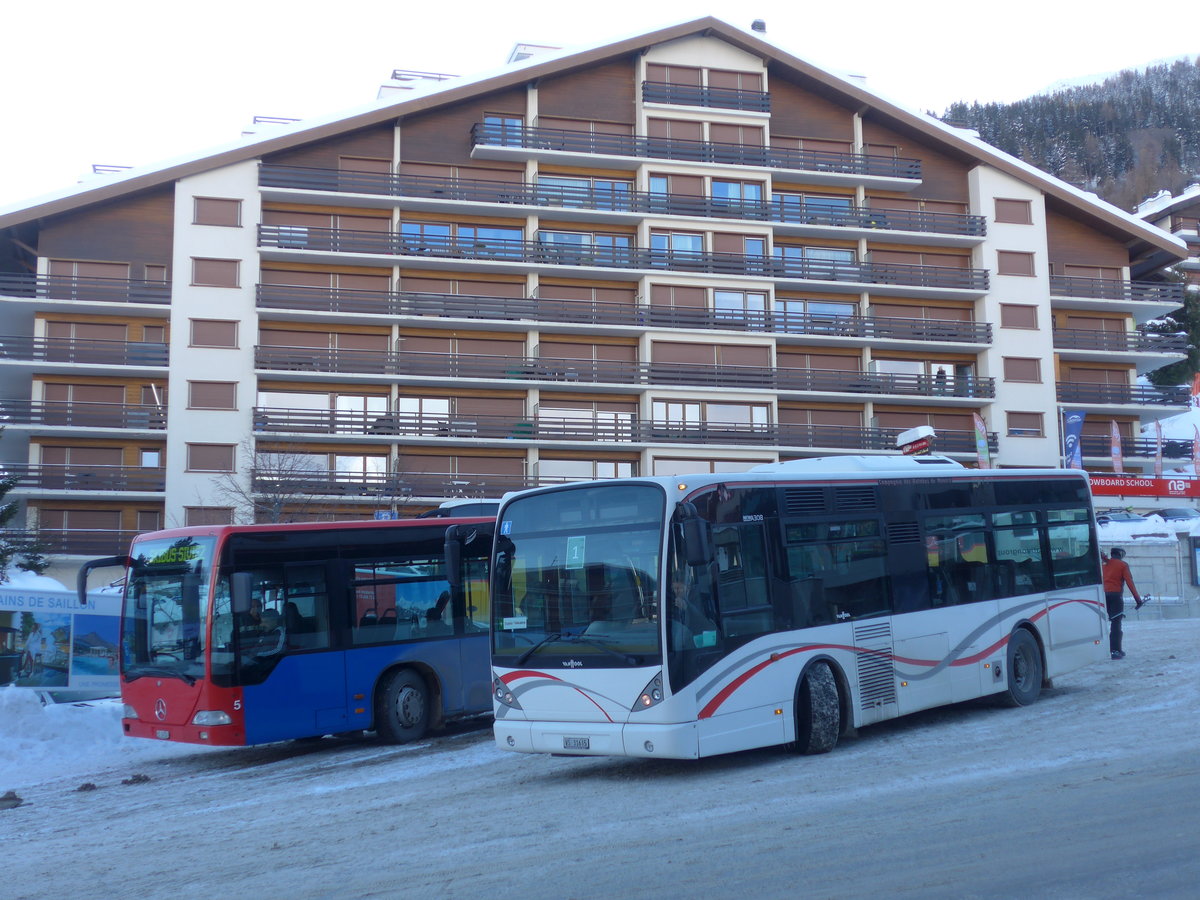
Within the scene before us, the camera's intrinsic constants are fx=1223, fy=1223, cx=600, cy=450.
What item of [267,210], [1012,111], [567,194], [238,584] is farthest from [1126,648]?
[1012,111]

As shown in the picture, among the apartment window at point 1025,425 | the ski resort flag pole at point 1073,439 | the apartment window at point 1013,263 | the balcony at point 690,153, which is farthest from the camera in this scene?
the apartment window at point 1013,263

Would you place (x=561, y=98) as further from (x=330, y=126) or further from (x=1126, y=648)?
(x=1126, y=648)

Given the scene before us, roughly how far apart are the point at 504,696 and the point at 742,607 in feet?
8.17

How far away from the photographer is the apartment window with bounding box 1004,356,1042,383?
5447cm

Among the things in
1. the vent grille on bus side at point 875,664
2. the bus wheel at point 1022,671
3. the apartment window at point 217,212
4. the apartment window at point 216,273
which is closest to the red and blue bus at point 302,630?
the vent grille on bus side at point 875,664

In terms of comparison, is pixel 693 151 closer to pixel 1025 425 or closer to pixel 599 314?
pixel 599 314

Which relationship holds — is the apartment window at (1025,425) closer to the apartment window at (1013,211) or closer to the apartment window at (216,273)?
the apartment window at (1013,211)

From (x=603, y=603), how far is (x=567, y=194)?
135 feet

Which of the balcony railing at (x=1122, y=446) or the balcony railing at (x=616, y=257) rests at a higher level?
the balcony railing at (x=616, y=257)

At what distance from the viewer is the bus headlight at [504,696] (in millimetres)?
→ 11859

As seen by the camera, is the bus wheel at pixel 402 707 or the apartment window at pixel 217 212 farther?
the apartment window at pixel 217 212

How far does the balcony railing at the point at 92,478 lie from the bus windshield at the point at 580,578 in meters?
37.1

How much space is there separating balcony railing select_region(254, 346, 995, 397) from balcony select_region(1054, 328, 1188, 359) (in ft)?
19.3

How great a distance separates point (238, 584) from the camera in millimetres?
13883
